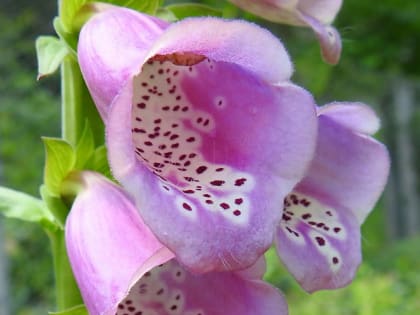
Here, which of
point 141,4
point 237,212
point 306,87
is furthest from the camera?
point 306,87

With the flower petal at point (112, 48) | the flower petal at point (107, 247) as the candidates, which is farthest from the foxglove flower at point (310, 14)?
the flower petal at point (107, 247)

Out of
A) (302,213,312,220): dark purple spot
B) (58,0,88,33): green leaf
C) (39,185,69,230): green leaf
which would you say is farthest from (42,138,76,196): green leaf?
(302,213,312,220): dark purple spot

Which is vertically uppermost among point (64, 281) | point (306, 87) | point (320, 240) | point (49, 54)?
point (49, 54)

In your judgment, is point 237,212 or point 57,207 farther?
point 57,207

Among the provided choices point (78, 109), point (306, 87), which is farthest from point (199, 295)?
point (306, 87)

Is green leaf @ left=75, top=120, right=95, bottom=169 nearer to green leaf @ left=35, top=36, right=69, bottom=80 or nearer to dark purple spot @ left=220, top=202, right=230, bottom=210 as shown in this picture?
green leaf @ left=35, top=36, right=69, bottom=80

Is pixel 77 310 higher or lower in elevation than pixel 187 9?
lower

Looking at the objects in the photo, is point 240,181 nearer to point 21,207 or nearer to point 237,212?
point 237,212
